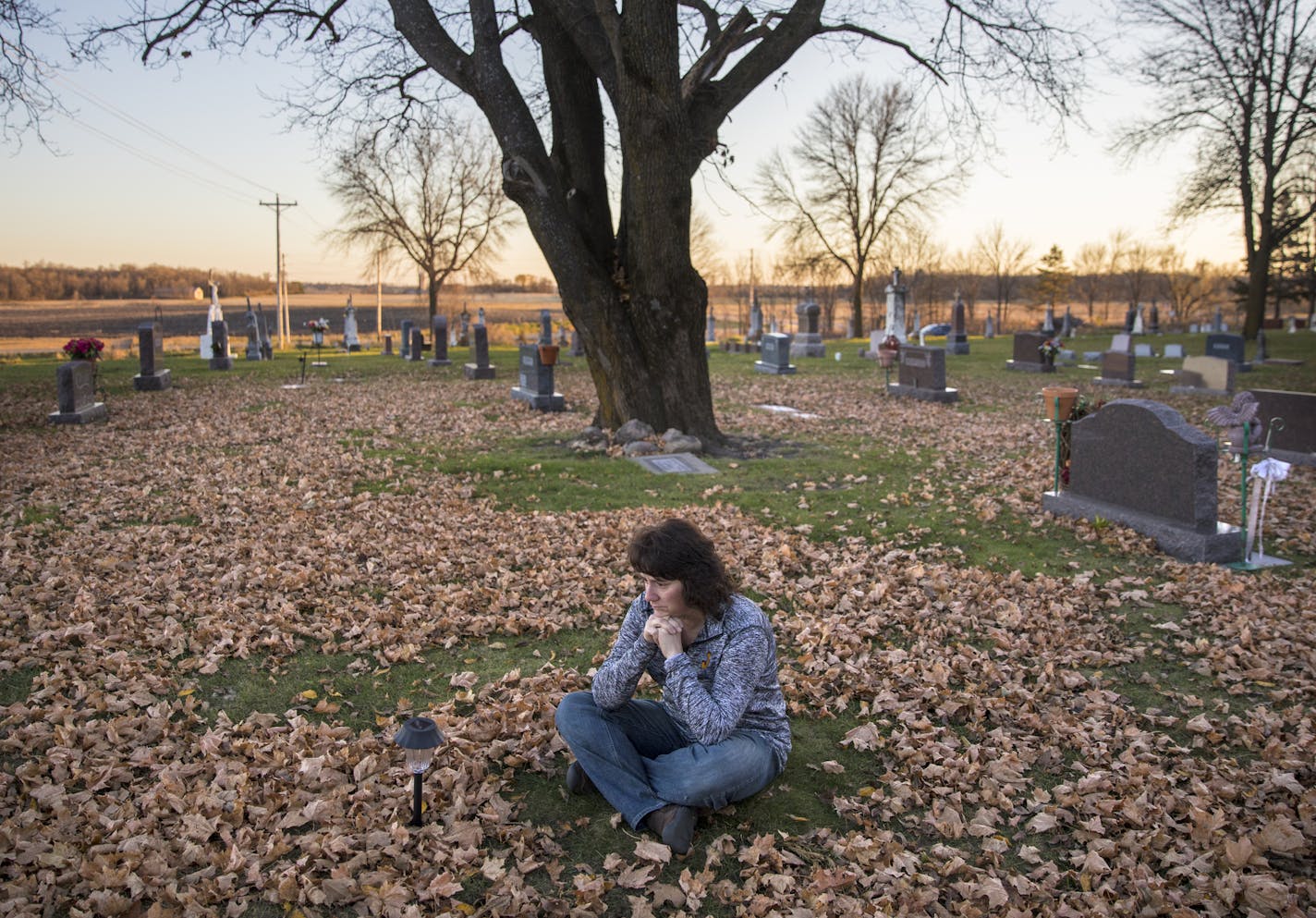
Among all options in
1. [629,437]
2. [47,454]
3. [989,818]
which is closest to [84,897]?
[989,818]

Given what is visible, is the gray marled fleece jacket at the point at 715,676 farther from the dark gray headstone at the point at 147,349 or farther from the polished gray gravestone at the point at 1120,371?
the dark gray headstone at the point at 147,349

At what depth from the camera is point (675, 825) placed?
3.65 metres

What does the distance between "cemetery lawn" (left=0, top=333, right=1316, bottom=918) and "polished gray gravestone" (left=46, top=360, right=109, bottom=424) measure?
452 centimetres

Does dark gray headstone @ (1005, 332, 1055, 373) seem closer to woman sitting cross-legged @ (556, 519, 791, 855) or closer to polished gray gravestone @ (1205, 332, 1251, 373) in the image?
polished gray gravestone @ (1205, 332, 1251, 373)

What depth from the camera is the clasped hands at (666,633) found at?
139 inches

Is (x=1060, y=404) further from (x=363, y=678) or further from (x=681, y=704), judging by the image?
(x=363, y=678)

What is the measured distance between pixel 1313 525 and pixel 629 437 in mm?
7851

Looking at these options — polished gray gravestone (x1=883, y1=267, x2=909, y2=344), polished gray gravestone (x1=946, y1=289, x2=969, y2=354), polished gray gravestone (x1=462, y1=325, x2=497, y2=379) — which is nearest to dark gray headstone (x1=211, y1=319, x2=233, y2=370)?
polished gray gravestone (x1=462, y1=325, x2=497, y2=379)

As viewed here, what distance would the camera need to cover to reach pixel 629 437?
41.1 ft

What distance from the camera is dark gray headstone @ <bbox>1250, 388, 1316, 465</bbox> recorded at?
11.3 m

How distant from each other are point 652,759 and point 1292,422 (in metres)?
11.2

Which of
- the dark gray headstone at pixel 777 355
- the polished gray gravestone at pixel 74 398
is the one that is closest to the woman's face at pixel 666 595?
the polished gray gravestone at pixel 74 398

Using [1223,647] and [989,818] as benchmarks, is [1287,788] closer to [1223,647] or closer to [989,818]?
[989,818]

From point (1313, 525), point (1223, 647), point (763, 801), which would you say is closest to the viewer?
point (763, 801)
